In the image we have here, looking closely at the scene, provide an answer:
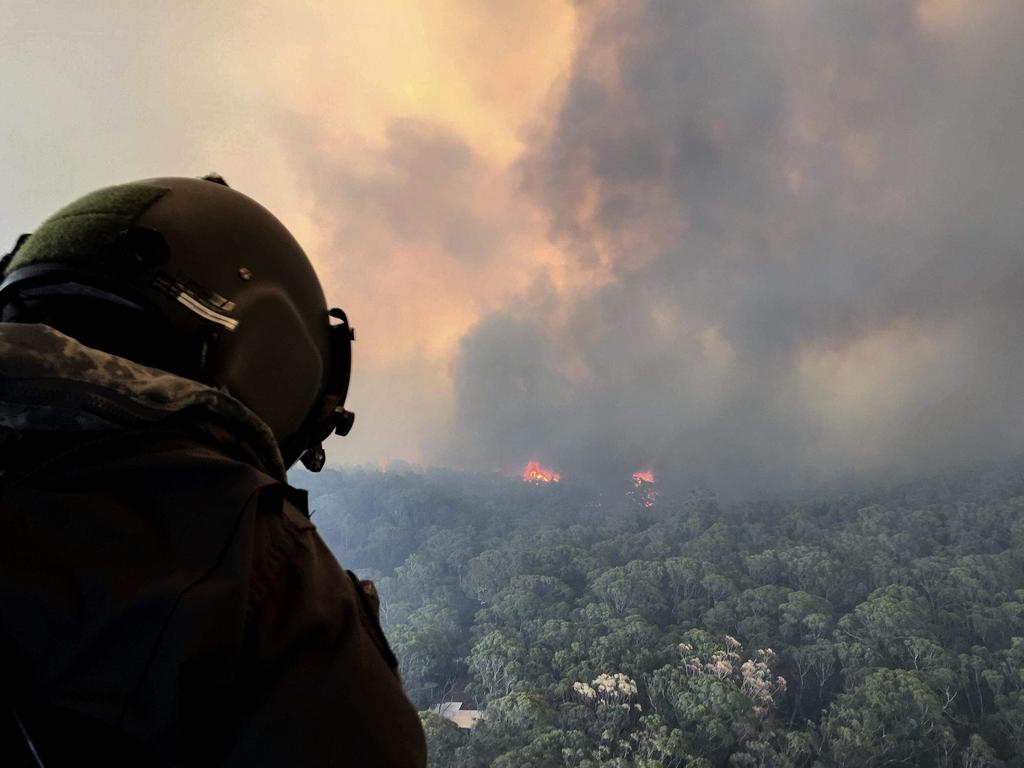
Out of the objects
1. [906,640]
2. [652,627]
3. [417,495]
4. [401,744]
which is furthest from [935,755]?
[417,495]

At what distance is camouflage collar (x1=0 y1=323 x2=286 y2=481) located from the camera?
1.64 feet

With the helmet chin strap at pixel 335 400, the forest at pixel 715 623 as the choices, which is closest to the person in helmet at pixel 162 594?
the helmet chin strap at pixel 335 400

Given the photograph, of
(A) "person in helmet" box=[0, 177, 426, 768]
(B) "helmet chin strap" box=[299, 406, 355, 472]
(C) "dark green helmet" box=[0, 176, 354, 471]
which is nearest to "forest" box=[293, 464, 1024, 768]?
(B) "helmet chin strap" box=[299, 406, 355, 472]

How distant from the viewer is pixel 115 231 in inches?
34.5

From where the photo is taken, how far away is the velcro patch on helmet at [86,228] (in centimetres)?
83

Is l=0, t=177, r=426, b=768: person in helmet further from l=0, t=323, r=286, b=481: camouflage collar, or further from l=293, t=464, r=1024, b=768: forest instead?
l=293, t=464, r=1024, b=768: forest

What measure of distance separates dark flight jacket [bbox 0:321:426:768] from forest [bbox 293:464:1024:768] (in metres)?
7.66

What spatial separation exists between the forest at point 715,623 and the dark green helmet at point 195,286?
7.28 m

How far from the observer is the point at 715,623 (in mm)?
10891

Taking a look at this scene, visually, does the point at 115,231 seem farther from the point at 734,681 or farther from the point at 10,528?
the point at 734,681

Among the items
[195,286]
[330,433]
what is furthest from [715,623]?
[195,286]

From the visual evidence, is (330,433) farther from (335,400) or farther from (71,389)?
(71,389)

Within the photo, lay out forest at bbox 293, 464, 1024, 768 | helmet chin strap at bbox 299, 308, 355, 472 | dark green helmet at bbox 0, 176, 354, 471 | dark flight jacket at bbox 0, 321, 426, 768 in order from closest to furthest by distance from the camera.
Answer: dark flight jacket at bbox 0, 321, 426, 768, dark green helmet at bbox 0, 176, 354, 471, helmet chin strap at bbox 299, 308, 355, 472, forest at bbox 293, 464, 1024, 768

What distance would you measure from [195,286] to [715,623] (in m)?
11.8
